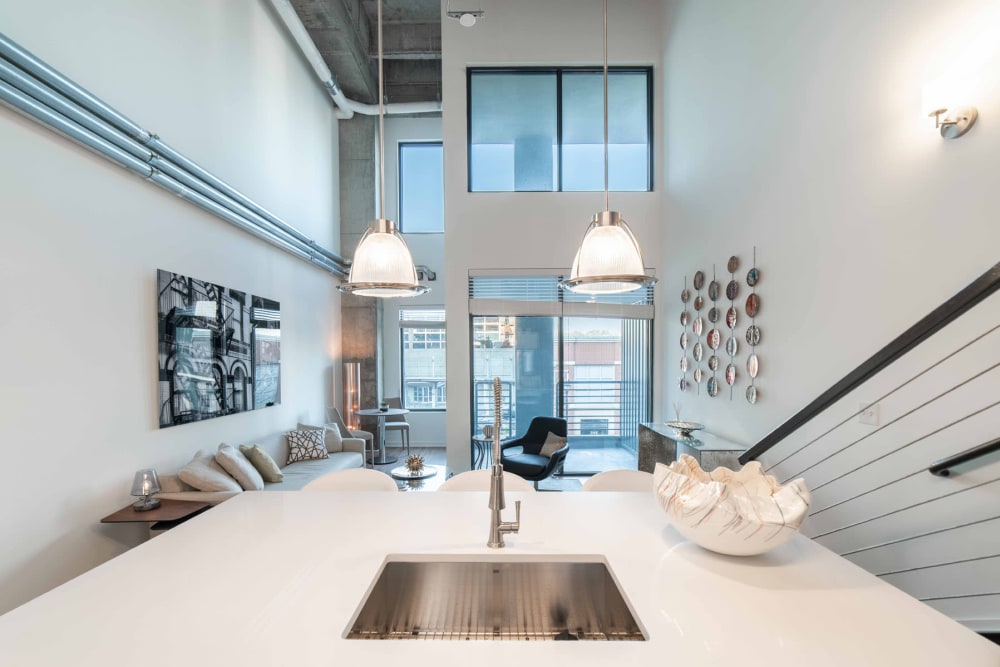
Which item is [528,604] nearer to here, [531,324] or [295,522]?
[295,522]

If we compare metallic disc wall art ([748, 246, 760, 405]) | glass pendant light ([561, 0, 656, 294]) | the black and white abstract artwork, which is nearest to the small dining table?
the black and white abstract artwork

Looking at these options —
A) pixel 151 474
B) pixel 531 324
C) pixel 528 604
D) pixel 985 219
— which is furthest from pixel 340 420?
pixel 985 219

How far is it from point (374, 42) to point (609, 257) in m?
6.00

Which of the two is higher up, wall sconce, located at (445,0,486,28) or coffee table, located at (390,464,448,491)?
wall sconce, located at (445,0,486,28)

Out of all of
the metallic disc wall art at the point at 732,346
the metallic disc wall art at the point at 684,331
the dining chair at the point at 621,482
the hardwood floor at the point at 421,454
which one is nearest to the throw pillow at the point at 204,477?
the dining chair at the point at 621,482

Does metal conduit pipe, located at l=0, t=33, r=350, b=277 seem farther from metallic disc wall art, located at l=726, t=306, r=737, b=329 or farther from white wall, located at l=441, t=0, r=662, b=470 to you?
metallic disc wall art, located at l=726, t=306, r=737, b=329

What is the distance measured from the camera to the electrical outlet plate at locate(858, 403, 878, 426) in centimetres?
215

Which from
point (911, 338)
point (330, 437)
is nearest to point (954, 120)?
point (911, 338)

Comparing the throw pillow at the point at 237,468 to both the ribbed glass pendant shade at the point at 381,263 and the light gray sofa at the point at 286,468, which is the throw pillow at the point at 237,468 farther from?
the ribbed glass pendant shade at the point at 381,263

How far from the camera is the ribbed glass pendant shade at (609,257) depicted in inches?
66.8

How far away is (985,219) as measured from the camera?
169cm

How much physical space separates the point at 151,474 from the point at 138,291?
42.9 inches

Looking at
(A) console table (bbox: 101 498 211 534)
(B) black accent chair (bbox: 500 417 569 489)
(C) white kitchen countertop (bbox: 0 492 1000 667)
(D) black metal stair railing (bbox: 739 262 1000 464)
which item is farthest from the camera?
(B) black accent chair (bbox: 500 417 569 489)

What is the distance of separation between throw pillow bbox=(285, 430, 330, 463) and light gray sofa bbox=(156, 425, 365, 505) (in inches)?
2.1
